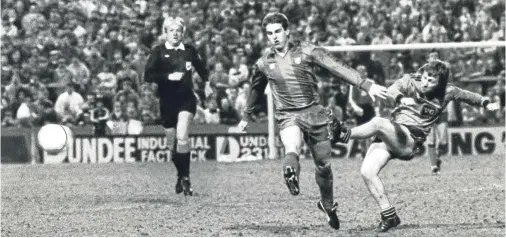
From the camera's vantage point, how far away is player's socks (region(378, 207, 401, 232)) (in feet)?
42.8

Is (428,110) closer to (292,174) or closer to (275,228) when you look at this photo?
(275,228)

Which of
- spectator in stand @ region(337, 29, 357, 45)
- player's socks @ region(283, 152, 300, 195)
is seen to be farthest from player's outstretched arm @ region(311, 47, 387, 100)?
spectator in stand @ region(337, 29, 357, 45)

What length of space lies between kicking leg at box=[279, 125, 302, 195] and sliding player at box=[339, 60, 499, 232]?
3.11 ft

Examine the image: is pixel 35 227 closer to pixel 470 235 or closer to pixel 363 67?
pixel 470 235

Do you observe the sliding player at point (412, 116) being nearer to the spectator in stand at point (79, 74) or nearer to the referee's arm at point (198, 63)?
the referee's arm at point (198, 63)

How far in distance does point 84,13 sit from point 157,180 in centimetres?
937

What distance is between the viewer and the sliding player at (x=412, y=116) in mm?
13414

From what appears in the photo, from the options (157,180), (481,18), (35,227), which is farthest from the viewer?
(481,18)

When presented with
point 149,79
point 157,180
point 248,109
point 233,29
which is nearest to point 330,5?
point 233,29

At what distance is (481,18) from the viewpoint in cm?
2675

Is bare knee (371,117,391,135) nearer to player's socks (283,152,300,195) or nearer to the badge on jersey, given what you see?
the badge on jersey

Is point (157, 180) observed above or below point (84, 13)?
below

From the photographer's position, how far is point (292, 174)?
11.8 metres

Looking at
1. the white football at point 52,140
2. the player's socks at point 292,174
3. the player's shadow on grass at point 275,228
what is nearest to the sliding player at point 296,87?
the player's socks at point 292,174
